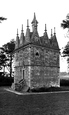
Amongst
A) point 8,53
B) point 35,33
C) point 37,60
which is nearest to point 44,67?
point 37,60

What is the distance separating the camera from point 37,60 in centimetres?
2653

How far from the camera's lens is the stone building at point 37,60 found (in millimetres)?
25812

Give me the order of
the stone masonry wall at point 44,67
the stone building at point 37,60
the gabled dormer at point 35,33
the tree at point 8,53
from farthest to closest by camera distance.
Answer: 1. the tree at point 8,53
2. the gabled dormer at point 35,33
3. the stone masonry wall at point 44,67
4. the stone building at point 37,60

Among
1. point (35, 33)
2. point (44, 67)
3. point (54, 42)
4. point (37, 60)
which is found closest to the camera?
point (37, 60)

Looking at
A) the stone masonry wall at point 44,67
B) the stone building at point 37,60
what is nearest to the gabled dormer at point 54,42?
→ the stone building at point 37,60

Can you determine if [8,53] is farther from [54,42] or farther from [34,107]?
[34,107]

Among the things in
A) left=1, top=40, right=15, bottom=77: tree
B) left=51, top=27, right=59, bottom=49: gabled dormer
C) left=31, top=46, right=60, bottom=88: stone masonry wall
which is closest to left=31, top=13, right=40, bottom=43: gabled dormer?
left=31, top=46, right=60, bottom=88: stone masonry wall

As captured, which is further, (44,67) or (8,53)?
(8,53)

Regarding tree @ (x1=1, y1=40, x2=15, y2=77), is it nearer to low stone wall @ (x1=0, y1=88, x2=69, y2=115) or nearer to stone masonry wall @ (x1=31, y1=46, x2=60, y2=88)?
stone masonry wall @ (x1=31, y1=46, x2=60, y2=88)

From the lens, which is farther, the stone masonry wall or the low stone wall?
the stone masonry wall

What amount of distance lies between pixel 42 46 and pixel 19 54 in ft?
17.2

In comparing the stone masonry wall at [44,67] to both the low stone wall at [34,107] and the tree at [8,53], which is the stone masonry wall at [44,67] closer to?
the low stone wall at [34,107]

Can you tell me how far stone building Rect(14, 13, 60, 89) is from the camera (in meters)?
25.8

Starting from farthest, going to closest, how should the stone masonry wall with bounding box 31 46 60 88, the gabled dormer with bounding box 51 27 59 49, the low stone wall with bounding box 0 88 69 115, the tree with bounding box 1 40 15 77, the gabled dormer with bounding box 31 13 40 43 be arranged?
the tree with bounding box 1 40 15 77, the gabled dormer with bounding box 51 27 59 49, the gabled dormer with bounding box 31 13 40 43, the stone masonry wall with bounding box 31 46 60 88, the low stone wall with bounding box 0 88 69 115
